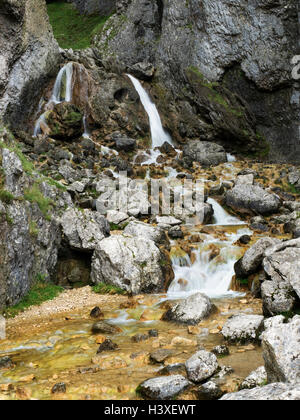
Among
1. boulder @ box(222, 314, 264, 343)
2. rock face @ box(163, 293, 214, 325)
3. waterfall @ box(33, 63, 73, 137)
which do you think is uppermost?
waterfall @ box(33, 63, 73, 137)

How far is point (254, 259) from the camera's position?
482 inches

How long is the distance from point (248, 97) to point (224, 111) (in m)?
Result: 2.42

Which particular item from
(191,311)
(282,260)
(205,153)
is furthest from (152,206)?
(205,153)

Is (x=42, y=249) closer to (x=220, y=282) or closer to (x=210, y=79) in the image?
(x=220, y=282)

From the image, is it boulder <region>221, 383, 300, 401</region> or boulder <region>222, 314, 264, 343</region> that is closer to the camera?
boulder <region>221, 383, 300, 401</region>

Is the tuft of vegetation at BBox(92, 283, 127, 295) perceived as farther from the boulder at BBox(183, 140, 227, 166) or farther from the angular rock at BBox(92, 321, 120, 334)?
the boulder at BBox(183, 140, 227, 166)

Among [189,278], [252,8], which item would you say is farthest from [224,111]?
[189,278]

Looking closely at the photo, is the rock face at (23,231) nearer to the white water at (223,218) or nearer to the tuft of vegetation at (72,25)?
the white water at (223,218)

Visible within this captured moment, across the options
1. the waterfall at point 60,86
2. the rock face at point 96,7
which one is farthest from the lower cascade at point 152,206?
the rock face at point 96,7

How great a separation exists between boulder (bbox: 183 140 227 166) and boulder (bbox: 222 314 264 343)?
64.4 ft

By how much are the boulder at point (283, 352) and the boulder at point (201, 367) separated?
4.96 ft

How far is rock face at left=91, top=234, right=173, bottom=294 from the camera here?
1257 centimetres

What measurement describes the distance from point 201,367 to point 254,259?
664 cm

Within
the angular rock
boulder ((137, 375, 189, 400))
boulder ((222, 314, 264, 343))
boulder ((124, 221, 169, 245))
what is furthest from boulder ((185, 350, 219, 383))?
boulder ((124, 221, 169, 245))
